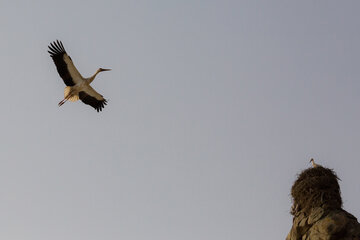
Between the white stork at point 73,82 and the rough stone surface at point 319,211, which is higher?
the white stork at point 73,82

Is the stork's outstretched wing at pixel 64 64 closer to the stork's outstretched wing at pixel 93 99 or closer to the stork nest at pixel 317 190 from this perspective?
the stork's outstretched wing at pixel 93 99

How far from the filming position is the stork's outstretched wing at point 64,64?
69.6ft

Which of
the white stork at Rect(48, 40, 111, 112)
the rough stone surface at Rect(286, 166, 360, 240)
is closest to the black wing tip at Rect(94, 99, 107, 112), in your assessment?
the white stork at Rect(48, 40, 111, 112)

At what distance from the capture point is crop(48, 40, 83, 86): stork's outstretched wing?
21.2 metres

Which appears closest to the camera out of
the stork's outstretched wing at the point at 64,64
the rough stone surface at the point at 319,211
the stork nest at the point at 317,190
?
the rough stone surface at the point at 319,211

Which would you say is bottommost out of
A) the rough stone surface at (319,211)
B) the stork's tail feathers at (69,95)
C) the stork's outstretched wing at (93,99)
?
the rough stone surface at (319,211)

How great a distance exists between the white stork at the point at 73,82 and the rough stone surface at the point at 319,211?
12.0 meters

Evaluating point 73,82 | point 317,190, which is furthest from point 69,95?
point 317,190

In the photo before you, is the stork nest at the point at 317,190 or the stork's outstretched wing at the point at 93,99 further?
the stork's outstretched wing at the point at 93,99

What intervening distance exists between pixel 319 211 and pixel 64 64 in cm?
1313

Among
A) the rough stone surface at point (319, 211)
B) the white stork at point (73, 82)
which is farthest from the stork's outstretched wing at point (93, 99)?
the rough stone surface at point (319, 211)

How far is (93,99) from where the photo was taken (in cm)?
2348

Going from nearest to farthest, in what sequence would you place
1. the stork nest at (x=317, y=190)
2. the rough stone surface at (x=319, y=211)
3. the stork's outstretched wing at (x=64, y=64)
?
the rough stone surface at (x=319, y=211), the stork nest at (x=317, y=190), the stork's outstretched wing at (x=64, y=64)

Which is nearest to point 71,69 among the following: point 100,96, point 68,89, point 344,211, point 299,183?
point 68,89
